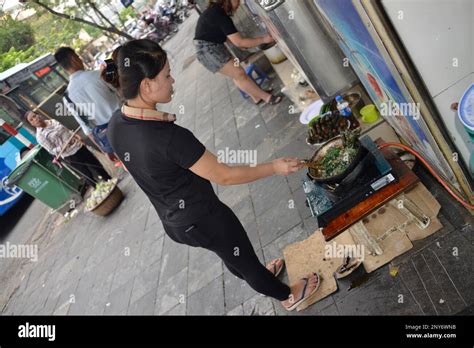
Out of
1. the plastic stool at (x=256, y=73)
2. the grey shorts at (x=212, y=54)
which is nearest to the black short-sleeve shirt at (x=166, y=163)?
the grey shorts at (x=212, y=54)

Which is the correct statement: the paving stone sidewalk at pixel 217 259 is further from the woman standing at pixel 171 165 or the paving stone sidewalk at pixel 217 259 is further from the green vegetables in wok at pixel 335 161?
the woman standing at pixel 171 165

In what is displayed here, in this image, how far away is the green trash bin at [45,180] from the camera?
7758 mm

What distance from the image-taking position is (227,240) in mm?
2898

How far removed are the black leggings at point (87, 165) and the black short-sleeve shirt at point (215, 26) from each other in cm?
413

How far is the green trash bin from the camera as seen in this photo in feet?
25.5

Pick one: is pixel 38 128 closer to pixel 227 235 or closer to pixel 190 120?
pixel 190 120

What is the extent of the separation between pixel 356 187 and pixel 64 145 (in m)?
6.88

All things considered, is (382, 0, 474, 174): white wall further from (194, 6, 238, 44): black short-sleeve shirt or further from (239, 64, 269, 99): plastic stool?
(239, 64, 269, 99): plastic stool

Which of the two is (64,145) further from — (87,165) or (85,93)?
(85,93)

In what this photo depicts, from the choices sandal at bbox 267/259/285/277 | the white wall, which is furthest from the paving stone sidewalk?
the white wall

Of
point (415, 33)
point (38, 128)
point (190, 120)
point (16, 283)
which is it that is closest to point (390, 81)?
point (415, 33)

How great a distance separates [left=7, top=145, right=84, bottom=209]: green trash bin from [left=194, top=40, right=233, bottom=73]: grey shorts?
14.4ft
